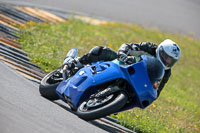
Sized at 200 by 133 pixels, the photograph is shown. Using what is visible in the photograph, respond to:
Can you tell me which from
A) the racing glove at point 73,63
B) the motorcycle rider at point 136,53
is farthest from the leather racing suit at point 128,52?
the racing glove at point 73,63

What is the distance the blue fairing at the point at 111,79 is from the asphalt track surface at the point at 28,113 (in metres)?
0.38

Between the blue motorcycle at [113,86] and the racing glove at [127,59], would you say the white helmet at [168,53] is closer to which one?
the blue motorcycle at [113,86]

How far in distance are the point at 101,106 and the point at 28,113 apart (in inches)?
43.6

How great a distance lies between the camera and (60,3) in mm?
15336

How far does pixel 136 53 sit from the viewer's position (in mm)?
6684

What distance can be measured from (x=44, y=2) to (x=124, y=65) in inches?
349

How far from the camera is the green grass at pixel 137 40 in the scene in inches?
318

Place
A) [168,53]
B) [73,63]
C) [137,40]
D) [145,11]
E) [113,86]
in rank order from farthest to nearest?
1. [145,11]
2. [137,40]
3. [73,63]
4. [168,53]
5. [113,86]

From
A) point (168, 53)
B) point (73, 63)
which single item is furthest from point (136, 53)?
point (73, 63)

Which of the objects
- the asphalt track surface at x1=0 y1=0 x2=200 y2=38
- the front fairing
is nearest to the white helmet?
the front fairing

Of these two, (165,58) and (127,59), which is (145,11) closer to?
(165,58)

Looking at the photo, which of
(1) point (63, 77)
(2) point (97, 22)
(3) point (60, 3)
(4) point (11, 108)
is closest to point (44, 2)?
(3) point (60, 3)

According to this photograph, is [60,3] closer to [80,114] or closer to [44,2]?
[44,2]

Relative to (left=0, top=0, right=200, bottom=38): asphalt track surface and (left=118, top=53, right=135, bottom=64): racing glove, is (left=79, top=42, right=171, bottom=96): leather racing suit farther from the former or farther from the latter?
(left=0, top=0, right=200, bottom=38): asphalt track surface
